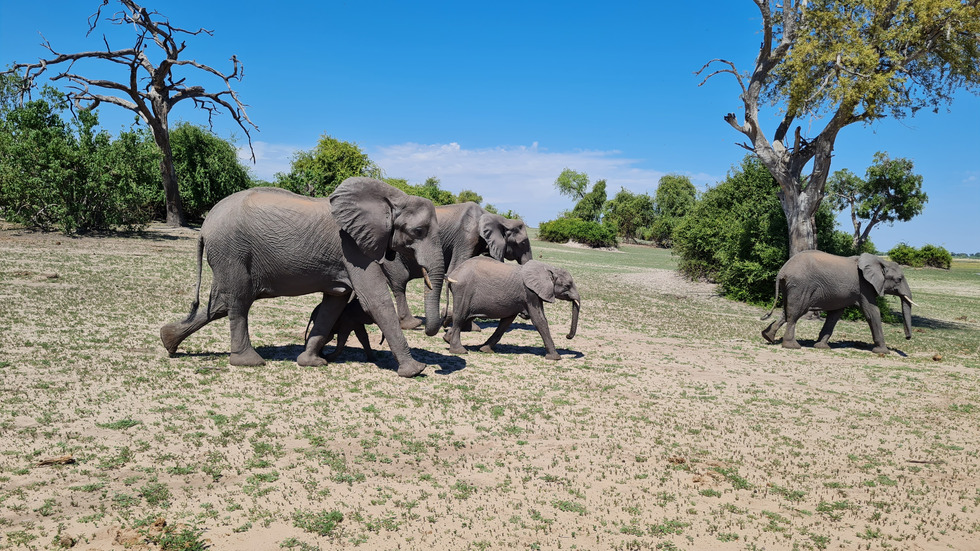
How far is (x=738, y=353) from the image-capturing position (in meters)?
11.6

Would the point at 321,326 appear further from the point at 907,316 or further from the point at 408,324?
the point at 907,316

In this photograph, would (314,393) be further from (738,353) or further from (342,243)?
(738,353)

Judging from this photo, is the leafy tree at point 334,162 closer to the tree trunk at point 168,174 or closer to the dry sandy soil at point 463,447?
the tree trunk at point 168,174

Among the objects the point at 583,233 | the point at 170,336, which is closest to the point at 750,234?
the point at 170,336

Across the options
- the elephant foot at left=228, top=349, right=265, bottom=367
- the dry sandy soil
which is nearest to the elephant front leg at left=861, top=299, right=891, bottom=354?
the dry sandy soil

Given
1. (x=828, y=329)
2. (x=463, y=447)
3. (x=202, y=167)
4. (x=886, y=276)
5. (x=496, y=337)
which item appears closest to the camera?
(x=463, y=447)

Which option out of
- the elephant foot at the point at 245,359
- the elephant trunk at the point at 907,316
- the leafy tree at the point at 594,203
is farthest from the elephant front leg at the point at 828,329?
the leafy tree at the point at 594,203

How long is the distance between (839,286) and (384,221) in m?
9.52

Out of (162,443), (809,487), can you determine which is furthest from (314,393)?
(809,487)

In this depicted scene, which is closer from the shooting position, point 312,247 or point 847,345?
point 312,247

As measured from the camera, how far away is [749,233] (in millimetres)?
22625

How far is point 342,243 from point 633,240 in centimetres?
7536

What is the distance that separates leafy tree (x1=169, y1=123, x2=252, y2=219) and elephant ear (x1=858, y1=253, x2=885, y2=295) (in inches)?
1316

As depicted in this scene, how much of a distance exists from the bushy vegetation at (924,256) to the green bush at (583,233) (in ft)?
81.3
